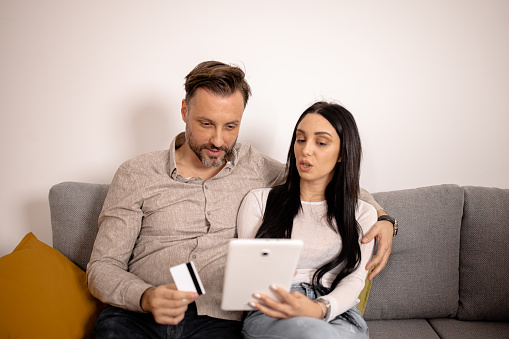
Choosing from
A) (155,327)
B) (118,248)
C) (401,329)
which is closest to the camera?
(155,327)

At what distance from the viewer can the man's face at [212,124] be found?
155 cm

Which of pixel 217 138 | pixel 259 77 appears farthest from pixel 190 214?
pixel 259 77

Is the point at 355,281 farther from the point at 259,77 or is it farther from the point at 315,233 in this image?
the point at 259,77

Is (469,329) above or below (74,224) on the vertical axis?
below

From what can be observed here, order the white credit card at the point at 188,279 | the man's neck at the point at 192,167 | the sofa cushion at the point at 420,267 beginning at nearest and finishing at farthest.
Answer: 1. the white credit card at the point at 188,279
2. the man's neck at the point at 192,167
3. the sofa cushion at the point at 420,267

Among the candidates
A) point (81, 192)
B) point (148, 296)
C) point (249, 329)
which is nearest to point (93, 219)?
point (81, 192)

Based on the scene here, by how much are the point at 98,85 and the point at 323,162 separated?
1270mm

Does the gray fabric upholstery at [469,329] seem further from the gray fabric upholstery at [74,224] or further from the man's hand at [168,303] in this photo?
the gray fabric upholstery at [74,224]

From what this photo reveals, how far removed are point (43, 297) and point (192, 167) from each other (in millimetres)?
707

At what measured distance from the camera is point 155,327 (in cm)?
140

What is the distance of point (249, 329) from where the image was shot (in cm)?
137

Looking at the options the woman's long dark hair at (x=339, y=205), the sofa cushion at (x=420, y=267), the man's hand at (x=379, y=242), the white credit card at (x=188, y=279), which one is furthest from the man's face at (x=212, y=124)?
the sofa cushion at (x=420, y=267)

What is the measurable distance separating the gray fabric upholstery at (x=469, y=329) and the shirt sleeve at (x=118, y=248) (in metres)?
1.25

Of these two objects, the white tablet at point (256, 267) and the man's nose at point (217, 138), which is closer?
the white tablet at point (256, 267)
